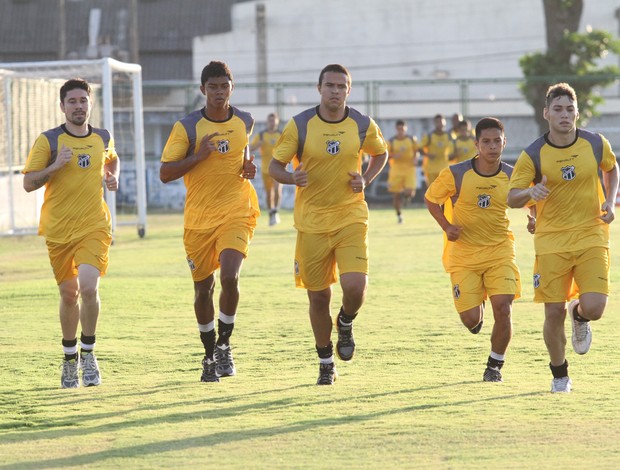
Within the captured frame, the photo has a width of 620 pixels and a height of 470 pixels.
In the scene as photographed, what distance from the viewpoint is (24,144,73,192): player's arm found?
9438 mm

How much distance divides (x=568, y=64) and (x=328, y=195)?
29537 mm

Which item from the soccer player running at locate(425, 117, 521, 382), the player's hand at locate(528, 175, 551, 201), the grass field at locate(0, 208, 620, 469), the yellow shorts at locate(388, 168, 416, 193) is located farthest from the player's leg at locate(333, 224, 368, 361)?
the yellow shorts at locate(388, 168, 416, 193)

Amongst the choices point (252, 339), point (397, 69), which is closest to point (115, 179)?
point (252, 339)

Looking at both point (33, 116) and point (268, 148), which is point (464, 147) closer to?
point (268, 148)

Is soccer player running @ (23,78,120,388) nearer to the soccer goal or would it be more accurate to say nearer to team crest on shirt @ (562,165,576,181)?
team crest on shirt @ (562,165,576,181)

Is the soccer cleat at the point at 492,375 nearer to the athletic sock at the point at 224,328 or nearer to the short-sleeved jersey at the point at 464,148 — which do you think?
the athletic sock at the point at 224,328

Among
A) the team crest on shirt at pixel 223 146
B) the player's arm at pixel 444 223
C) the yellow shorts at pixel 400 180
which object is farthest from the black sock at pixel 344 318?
the yellow shorts at pixel 400 180

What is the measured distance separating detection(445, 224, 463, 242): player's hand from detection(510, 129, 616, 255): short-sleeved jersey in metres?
1.04

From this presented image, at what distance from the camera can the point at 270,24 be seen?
59000 millimetres

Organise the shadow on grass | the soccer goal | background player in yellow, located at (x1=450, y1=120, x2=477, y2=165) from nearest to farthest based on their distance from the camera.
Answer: the shadow on grass → the soccer goal → background player in yellow, located at (x1=450, y1=120, x2=477, y2=165)

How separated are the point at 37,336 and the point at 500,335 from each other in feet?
15.3

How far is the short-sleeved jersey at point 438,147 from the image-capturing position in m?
28.5

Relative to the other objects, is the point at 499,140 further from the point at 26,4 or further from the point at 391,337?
the point at 26,4

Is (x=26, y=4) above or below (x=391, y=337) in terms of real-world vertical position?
above
